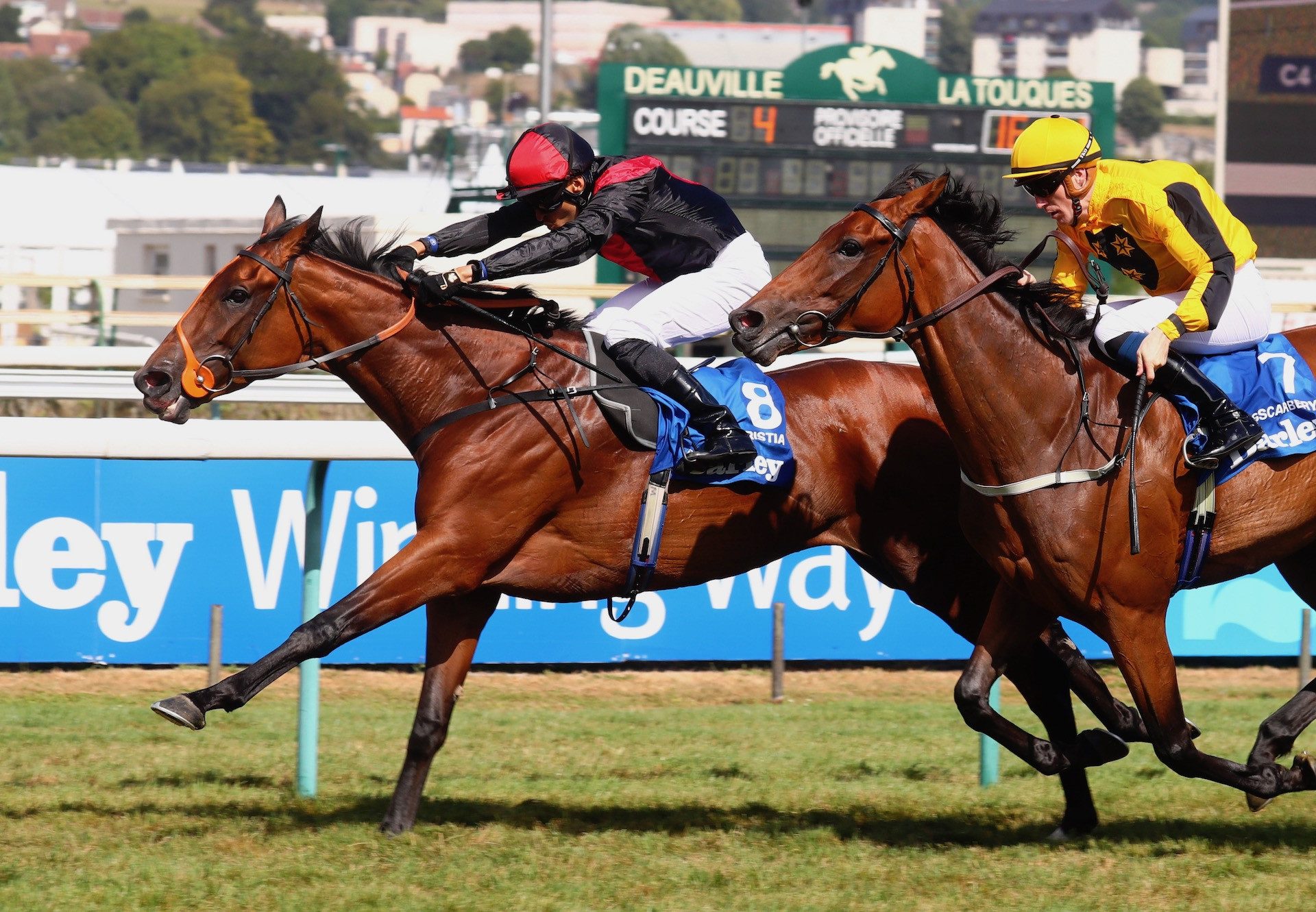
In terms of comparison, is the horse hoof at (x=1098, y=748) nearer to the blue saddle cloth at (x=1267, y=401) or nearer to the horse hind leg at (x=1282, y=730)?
the horse hind leg at (x=1282, y=730)

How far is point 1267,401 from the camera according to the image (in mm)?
5039

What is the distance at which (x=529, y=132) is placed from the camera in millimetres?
5629

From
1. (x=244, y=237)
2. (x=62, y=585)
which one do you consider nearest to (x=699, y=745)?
(x=62, y=585)

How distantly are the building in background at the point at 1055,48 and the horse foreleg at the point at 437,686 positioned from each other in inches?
6833

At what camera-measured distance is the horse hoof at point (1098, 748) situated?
520cm

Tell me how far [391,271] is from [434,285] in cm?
25

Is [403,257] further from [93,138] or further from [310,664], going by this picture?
[93,138]

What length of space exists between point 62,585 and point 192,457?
119 centimetres

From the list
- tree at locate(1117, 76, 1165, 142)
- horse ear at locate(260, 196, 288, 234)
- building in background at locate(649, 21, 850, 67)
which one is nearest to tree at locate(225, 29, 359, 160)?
building in background at locate(649, 21, 850, 67)

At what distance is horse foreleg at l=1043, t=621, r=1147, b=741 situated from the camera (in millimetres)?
5477

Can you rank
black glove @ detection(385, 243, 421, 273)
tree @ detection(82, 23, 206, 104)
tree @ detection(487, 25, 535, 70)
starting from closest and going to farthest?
black glove @ detection(385, 243, 421, 273)
tree @ detection(82, 23, 206, 104)
tree @ detection(487, 25, 535, 70)

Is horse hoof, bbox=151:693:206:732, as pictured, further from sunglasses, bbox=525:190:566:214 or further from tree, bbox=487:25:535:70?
tree, bbox=487:25:535:70

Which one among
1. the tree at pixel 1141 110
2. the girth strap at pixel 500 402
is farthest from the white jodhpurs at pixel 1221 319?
the tree at pixel 1141 110

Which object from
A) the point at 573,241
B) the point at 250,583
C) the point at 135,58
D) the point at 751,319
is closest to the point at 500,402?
the point at 573,241
